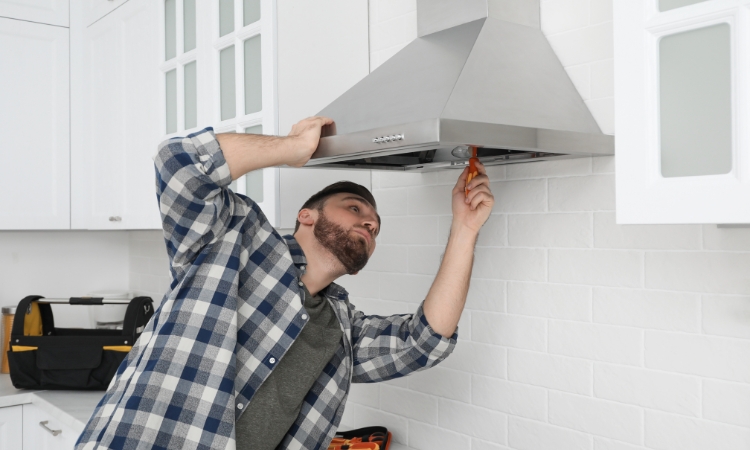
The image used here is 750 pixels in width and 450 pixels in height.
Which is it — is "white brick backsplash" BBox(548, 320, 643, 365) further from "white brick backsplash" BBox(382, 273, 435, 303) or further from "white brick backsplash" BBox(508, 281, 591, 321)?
"white brick backsplash" BBox(382, 273, 435, 303)

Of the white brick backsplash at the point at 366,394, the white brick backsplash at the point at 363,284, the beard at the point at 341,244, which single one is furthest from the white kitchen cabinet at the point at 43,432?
the beard at the point at 341,244

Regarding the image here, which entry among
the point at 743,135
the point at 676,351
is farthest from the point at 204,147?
the point at 676,351

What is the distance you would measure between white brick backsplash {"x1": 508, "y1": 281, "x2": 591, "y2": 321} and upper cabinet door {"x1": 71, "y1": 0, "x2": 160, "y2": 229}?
138cm

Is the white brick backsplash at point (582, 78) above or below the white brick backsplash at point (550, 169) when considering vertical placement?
above

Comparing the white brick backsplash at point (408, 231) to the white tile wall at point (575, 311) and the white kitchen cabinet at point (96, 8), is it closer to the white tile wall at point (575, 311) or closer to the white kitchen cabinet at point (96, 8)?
the white tile wall at point (575, 311)

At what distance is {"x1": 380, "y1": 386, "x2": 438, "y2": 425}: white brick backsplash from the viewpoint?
195 centimetres

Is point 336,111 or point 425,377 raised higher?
point 336,111

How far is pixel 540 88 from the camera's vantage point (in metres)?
1.45

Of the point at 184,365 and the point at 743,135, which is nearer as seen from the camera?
the point at 743,135

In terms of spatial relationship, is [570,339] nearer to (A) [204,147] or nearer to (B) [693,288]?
(B) [693,288]

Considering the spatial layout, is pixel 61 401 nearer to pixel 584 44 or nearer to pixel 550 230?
pixel 550 230

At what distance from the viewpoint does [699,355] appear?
1.38 meters

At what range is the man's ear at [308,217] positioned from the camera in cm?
171

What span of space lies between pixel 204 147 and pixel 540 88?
0.72 meters
